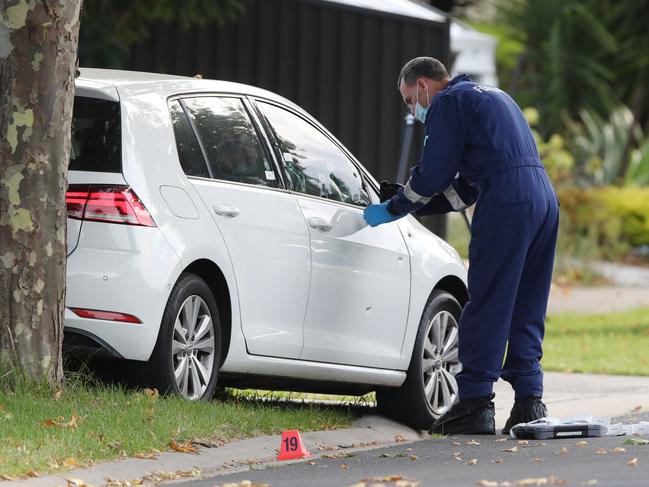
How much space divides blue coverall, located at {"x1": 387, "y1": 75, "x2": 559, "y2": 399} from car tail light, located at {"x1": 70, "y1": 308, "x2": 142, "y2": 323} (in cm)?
169

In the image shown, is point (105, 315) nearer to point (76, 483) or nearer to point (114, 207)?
point (114, 207)

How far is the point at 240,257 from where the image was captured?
686cm

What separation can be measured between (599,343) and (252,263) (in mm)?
6891

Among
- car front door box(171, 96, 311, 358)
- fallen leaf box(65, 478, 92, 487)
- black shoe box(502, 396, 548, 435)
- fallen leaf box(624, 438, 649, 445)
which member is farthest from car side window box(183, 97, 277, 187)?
fallen leaf box(624, 438, 649, 445)

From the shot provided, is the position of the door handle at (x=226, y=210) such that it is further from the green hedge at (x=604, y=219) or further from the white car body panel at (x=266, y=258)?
the green hedge at (x=604, y=219)

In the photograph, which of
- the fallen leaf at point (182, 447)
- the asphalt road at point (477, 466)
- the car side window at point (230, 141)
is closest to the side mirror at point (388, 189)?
the car side window at point (230, 141)

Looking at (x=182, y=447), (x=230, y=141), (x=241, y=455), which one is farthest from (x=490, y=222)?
(x=182, y=447)

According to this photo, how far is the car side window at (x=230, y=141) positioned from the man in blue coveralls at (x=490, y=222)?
0.68 meters

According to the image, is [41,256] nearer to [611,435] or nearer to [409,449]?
[409,449]

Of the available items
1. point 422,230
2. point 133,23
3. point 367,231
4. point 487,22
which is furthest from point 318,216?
point 487,22

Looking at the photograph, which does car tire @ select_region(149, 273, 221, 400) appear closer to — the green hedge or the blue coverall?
the blue coverall

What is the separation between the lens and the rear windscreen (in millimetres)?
6559

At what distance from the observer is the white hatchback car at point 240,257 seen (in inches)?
255

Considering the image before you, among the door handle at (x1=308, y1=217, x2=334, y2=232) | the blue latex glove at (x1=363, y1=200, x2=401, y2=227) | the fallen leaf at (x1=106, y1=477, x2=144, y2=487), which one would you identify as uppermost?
the blue latex glove at (x1=363, y1=200, x2=401, y2=227)
